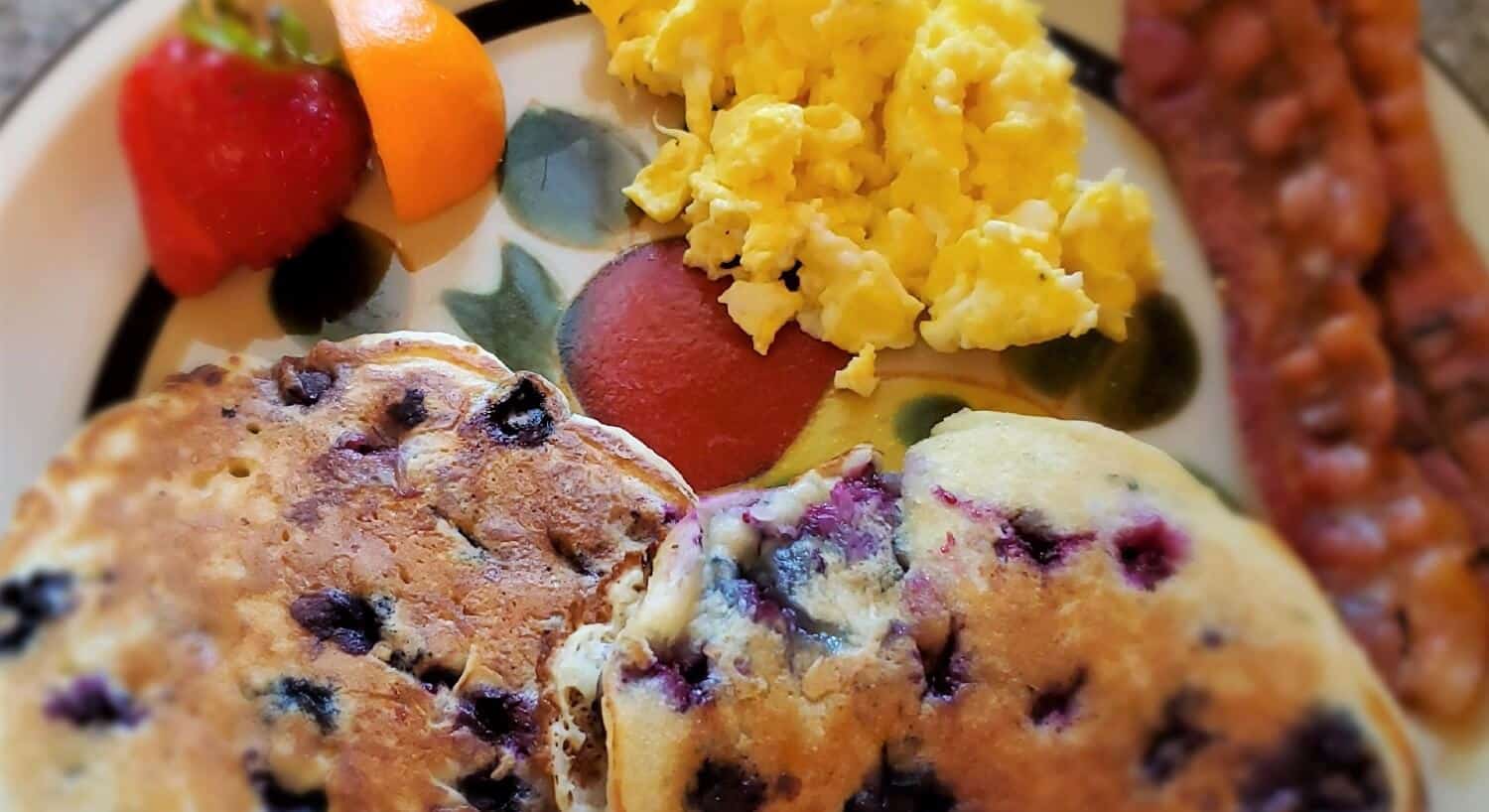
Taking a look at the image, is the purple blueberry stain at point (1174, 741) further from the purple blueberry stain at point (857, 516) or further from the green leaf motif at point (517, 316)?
the green leaf motif at point (517, 316)

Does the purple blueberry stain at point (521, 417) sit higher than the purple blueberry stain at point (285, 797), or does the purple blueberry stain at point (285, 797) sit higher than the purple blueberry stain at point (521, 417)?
the purple blueberry stain at point (521, 417)

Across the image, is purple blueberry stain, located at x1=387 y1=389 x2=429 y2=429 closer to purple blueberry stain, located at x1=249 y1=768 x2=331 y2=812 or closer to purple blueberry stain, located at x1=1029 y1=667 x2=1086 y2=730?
purple blueberry stain, located at x1=249 y1=768 x2=331 y2=812

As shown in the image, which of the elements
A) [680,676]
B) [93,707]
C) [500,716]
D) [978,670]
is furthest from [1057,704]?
[93,707]

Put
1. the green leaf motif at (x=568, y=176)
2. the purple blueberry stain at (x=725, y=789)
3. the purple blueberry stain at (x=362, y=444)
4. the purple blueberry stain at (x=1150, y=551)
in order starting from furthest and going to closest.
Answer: the green leaf motif at (x=568, y=176)
the purple blueberry stain at (x=362, y=444)
the purple blueberry stain at (x=1150, y=551)
the purple blueberry stain at (x=725, y=789)

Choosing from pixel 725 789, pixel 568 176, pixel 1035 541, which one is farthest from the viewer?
pixel 568 176

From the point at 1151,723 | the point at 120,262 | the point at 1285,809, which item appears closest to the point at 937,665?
the point at 1151,723

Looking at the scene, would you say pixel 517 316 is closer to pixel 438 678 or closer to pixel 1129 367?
pixel 438 678

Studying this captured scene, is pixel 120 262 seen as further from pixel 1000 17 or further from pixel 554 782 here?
pixel 1000 17

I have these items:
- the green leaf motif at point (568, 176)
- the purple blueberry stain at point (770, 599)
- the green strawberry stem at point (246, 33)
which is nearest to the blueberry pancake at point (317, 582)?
the purple blueberry stain at point (770, 599)
